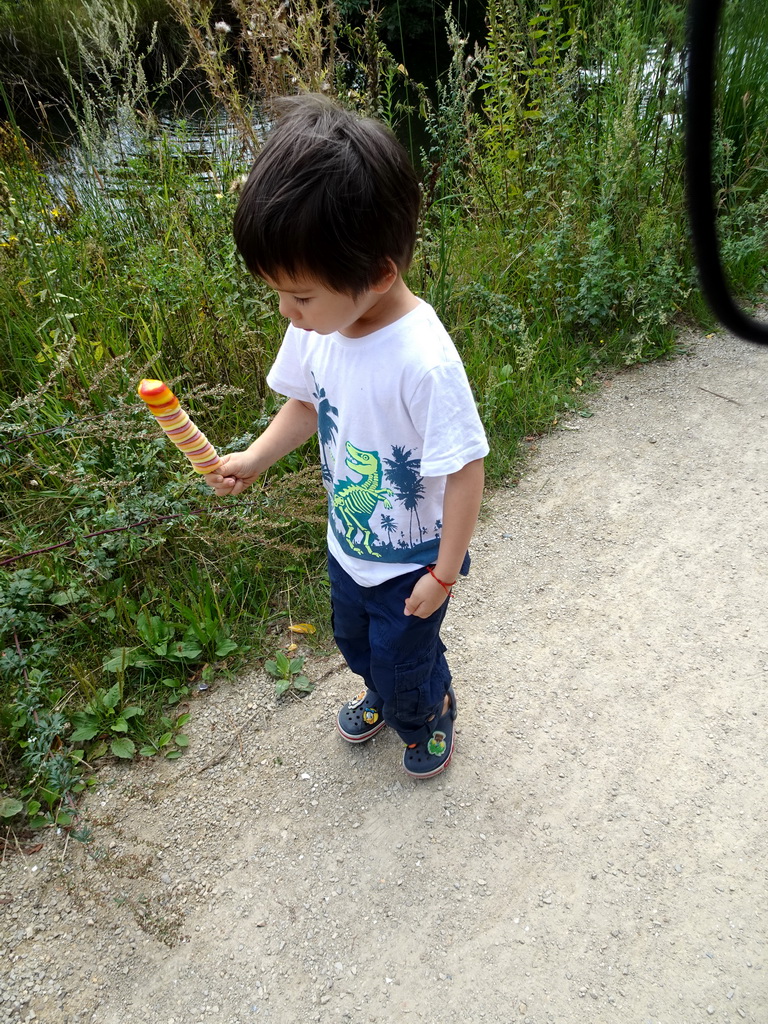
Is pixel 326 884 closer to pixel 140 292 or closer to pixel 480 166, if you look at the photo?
pixel 140 292

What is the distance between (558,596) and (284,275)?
1.58 metres

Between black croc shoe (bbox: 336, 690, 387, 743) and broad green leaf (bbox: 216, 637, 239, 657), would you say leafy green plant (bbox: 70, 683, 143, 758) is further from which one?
black croc shoe (bbox: 336, 690, 387, 743)

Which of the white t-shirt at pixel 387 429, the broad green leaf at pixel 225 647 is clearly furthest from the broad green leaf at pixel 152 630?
the white t-shirt at pixel 387 429

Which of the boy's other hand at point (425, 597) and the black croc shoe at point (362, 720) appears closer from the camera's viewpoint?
the boy's other hand at point (425, 597)

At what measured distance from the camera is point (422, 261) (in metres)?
3.32

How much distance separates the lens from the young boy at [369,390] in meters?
1.19

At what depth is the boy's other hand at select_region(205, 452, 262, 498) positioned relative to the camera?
1603mm

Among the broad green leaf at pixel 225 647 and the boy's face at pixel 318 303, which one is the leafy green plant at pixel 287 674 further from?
the boy's face at pixel 318 303

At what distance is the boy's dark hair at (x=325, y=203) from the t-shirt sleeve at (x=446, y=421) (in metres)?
0.21

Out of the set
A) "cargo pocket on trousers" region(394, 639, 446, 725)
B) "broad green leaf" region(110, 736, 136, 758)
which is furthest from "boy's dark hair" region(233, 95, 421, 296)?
"broad green leaf" region(110, 736, 136, 758)

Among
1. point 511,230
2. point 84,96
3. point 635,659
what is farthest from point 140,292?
point 635,659

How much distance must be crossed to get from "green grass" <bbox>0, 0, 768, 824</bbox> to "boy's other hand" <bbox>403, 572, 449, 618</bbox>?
0.92 m

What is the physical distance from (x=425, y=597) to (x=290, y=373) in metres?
0.56

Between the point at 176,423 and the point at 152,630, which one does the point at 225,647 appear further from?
the point at 176,423
